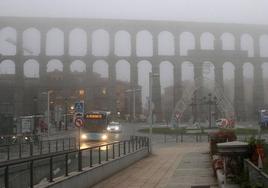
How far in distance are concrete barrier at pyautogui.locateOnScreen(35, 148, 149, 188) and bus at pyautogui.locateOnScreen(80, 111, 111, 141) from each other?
82.3 feet

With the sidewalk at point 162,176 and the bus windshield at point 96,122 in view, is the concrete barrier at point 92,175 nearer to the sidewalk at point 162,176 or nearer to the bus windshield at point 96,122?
the sidewalk at point 162,176

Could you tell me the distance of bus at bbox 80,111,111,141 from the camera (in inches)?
2078

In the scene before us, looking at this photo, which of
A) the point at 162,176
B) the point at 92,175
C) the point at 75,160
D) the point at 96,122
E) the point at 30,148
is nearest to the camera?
the point at 75,160

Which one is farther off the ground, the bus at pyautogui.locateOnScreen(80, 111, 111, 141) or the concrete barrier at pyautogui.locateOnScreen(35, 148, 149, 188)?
the bus at pyautogui.locateOnScreen(80, 111, 111, 141)

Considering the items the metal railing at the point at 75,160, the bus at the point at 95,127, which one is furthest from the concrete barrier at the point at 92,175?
the bus at the point at 95,127

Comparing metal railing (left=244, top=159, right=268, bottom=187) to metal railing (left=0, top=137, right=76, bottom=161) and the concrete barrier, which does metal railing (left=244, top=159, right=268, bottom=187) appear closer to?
the concrete barrier

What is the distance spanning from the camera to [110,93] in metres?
118

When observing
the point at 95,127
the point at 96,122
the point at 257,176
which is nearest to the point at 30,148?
the point at 257,176

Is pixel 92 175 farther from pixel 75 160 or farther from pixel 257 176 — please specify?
pixel 257 176

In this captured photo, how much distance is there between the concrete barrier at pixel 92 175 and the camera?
15013mm

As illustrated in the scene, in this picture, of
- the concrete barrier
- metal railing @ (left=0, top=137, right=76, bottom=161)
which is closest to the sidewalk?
the concrete barrier

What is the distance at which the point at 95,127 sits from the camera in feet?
175

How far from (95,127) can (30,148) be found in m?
26.1

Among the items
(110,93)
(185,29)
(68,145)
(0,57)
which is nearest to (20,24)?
(0,57)
